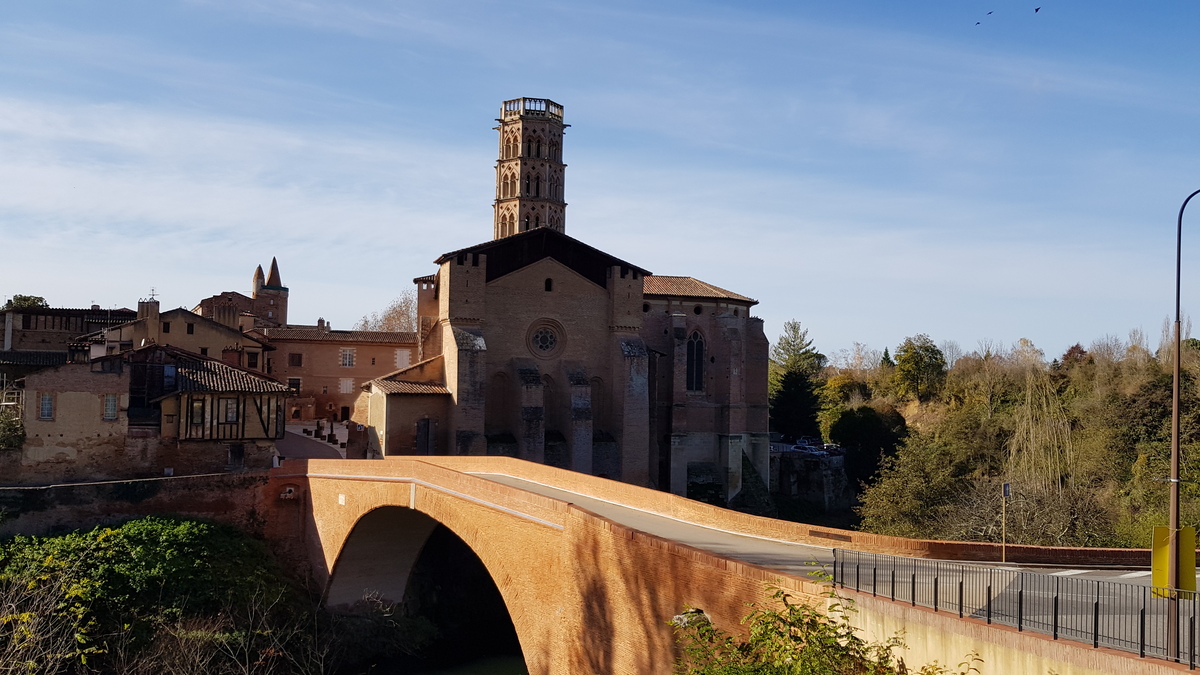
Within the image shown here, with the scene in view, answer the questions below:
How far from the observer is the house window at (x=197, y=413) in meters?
32.6

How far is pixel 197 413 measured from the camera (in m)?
32.7

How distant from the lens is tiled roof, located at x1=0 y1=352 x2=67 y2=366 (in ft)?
123

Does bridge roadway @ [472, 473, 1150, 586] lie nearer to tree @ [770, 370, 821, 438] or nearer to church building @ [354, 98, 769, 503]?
church building @ [354, 98, 769, 503]

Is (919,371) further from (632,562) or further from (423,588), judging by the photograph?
(632,562)

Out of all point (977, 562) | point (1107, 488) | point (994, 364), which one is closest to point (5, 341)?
point (977, 562)

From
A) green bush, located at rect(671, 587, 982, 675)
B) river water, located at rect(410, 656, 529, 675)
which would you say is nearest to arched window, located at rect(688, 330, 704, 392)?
river water, located at rect(410, 656, 529, 675)

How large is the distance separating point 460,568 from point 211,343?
598 inches

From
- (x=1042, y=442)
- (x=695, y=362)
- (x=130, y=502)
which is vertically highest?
(x=695, y=362)

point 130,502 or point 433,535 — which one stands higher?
point 130,502

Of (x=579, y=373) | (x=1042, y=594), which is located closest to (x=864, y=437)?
(x=579, y=373)

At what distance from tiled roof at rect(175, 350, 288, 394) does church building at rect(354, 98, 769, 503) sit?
4204 millimetres

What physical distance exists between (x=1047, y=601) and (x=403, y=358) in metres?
38.5

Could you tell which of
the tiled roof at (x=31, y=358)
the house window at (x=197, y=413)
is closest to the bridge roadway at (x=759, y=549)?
the house window at (x=197, y=413)

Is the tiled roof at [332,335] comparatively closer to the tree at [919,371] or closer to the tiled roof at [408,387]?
the tiled roof at [408,387]
